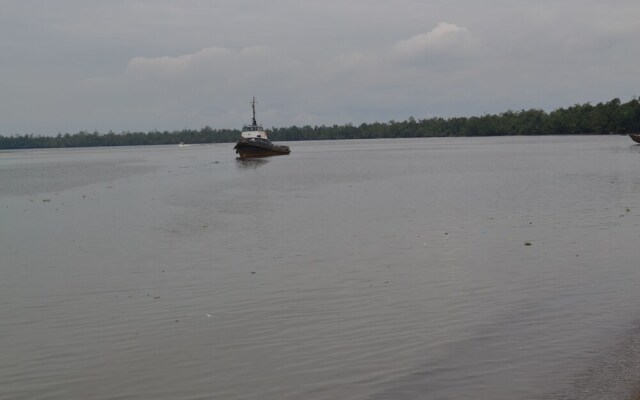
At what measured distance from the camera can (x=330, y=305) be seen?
13.9 metres

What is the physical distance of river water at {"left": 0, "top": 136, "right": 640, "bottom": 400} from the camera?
9.98 meters

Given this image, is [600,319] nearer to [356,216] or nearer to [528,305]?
[528,305]

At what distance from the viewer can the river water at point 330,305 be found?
32.8 ft

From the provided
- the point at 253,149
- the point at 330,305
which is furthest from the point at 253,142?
the point at 330,305

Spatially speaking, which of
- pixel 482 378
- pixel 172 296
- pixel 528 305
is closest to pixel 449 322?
pixel 528 305

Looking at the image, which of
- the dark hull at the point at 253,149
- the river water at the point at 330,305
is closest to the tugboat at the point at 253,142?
the dark hull at the point at 253,149

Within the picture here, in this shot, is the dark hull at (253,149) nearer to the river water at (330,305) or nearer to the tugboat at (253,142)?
the tugboat at (253,142)

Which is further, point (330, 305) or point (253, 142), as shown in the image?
point (253, 142)

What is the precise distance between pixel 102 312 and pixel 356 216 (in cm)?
1521

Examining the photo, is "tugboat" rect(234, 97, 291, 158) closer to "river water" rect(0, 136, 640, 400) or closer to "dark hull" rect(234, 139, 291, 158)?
"dark hull" rect(234, 139, 291, 158)

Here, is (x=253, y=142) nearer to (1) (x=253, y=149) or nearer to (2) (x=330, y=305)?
(1) (x=253, y=149)

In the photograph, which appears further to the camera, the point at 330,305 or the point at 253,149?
the point at 253,149

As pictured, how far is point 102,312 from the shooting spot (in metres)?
14.1

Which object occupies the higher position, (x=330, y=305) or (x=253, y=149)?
(x=253, y=149)
